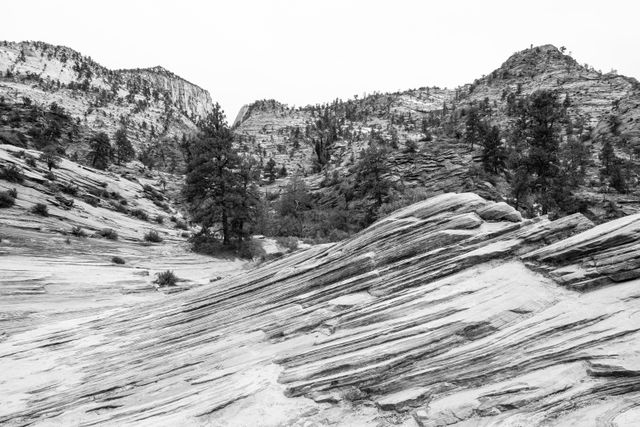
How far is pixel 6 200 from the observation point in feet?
78.5

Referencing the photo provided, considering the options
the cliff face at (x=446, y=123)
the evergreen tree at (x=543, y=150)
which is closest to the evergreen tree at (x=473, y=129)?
the cliff face at (x=446, y=123)

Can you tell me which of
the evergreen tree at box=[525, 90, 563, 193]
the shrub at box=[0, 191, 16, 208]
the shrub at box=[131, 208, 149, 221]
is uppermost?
the evergreen tree at box=[525, 90, 563, 193]

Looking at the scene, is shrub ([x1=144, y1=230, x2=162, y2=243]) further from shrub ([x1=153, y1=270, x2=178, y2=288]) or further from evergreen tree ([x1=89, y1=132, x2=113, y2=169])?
evergreen tree ([x1=89, y1=132, x2=113, y2=169])

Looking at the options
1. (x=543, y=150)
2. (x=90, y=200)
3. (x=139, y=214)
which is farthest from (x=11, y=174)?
(x=543, y=150)

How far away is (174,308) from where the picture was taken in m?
15.1

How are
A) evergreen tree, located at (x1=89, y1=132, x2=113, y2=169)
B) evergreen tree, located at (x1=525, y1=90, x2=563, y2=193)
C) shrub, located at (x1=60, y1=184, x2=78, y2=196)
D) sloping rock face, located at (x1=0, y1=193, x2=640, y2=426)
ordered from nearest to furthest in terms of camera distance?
sloping rock face, located at (x1=0, y1=193, x2=640, y2=426), shrub, located at (x1=60, y1=184, x2=78, y2=196), evergreen tree, located at (x1=525, y1=90, x2=563, y2=193), evergreen tree, located at (x1=89, y1=132, x2=113, y2=169)

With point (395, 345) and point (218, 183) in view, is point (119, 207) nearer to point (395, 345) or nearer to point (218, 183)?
point (218, 183)

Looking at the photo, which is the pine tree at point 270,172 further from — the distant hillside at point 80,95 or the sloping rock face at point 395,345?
the sloping rock face at point 395,345

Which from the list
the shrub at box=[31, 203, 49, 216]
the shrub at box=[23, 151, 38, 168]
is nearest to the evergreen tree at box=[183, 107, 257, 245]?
the shrub at box=[31, 203, 49, 216]

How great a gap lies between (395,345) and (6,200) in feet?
94.3

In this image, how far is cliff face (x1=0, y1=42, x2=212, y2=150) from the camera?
86438 millimetres

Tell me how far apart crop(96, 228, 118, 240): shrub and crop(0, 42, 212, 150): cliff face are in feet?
227

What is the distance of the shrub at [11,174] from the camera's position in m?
26.7

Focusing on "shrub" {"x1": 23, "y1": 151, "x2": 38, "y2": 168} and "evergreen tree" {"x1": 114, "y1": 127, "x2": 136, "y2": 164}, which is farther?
"evergreen tree" {"x1": 114, "y1": 127, "x2": 136, "y2": 164}
